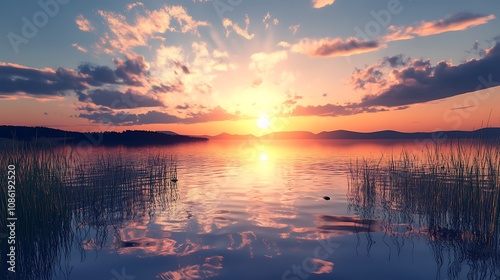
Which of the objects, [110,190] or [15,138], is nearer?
[15,138]

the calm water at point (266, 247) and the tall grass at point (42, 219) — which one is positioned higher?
the tall grass at point (42, 219)

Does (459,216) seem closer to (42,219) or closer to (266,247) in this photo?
(266,247)

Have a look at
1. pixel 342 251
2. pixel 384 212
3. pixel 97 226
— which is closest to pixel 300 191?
pixel 384 212

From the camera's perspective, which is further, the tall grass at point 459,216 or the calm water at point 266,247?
the tall grass at point 459,216

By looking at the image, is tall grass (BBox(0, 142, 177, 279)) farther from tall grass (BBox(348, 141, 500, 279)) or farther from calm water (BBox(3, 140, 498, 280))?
tall grass (BBox(348, 141, 500, 279))

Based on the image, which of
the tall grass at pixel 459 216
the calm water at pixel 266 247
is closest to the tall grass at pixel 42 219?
the calm water at pixel 266 247

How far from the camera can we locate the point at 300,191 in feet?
70.0

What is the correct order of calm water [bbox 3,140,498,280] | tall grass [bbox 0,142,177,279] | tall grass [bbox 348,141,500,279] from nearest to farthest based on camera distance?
1. tall grass [bbox 0,142,177,279]
2. calm water [bbox 3,140,498,280]
3. tall grass [bbox 348,141,500,279]

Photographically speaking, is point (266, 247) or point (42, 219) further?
point (266, 247)

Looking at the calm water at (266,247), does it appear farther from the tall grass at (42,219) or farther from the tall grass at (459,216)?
the tall grass at (42,219)

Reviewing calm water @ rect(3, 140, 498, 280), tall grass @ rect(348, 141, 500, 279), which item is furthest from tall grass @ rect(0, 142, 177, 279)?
tall grass @ rect(348, 141, 500, 279)

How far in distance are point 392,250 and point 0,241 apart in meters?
11.4

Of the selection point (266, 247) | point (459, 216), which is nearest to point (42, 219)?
point (266, 247)

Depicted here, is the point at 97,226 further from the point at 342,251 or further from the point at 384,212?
the point at 384,212
